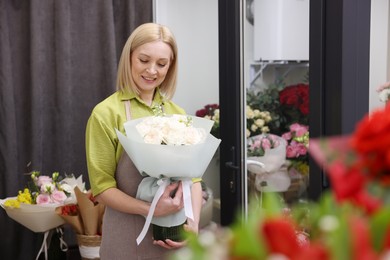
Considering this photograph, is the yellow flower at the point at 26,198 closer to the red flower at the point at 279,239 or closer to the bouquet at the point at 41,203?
the bouquet at the point at 41,203

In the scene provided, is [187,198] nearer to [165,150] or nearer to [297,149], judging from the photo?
[165,150]

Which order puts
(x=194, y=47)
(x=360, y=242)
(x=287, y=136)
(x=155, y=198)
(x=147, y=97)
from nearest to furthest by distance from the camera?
(x=360, y=242)
(x=155, y=198)
(x=147, y=97)
(x=287, y=136)
(x=194, y=47)

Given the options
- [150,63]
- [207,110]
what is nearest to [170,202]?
[150,63]

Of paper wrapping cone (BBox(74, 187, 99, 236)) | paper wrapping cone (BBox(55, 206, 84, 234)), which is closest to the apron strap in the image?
paper wrapping cone (BBox(74, 187, 99, 236))

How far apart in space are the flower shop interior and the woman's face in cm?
54

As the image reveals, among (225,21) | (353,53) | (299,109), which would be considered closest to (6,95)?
(225,21)

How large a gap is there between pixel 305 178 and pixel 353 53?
1.80 feet

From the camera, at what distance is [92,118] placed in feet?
5.95

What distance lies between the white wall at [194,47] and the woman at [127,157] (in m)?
1.45

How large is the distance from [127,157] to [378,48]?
3.07 feet

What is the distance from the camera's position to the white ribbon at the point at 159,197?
1.74 metres

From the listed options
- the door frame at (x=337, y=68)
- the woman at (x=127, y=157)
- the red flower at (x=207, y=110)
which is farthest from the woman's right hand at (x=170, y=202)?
the red flower at (x=207, y=110)

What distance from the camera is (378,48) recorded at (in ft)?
5.36

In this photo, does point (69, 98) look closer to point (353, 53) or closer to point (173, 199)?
point (173, 199)
